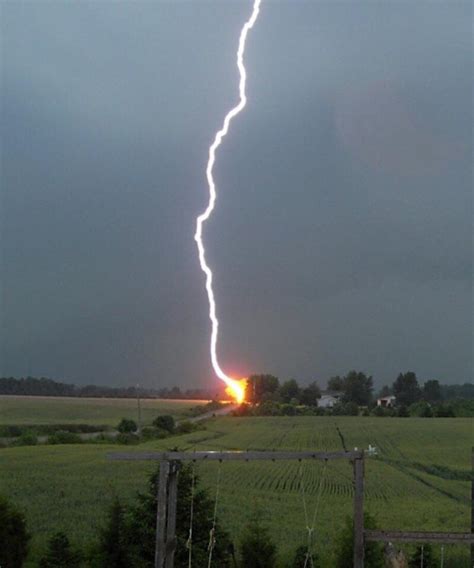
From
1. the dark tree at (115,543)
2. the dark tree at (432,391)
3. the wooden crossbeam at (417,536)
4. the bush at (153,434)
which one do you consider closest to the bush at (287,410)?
the bush at (153,434)

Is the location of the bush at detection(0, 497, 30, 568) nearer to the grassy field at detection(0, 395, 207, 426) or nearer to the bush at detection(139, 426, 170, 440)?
the bush at detection(139, 426, 170, 440)

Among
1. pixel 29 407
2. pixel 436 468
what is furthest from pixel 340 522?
pixel 29 407

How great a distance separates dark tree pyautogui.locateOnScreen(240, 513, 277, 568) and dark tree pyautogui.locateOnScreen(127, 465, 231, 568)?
32 cm

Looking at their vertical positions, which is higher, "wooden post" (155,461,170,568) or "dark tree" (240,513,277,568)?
"wooden post" (155,461,170,568)

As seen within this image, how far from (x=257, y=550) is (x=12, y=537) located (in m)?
4.43

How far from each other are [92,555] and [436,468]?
913 inches

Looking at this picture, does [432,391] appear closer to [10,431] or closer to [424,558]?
[10,431]

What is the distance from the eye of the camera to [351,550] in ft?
40.4

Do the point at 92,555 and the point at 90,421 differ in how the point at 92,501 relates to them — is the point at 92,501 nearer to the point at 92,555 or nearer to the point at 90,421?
the point at 92,555

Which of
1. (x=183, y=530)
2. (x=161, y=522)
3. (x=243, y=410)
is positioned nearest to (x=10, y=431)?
(x=243, y=410)

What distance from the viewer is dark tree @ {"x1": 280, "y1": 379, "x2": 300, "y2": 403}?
8231 cm

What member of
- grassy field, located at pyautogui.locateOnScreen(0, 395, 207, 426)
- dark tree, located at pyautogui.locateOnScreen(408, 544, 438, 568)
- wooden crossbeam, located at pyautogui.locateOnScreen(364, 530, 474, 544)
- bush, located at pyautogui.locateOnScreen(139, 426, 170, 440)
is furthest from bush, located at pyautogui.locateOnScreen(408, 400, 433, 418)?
wooden crossbeam, located at pyautogui.locateOnScreen(364, 530, 474, 544)

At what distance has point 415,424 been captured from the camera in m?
56.1

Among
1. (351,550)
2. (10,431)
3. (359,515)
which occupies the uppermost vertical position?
(359,515)
